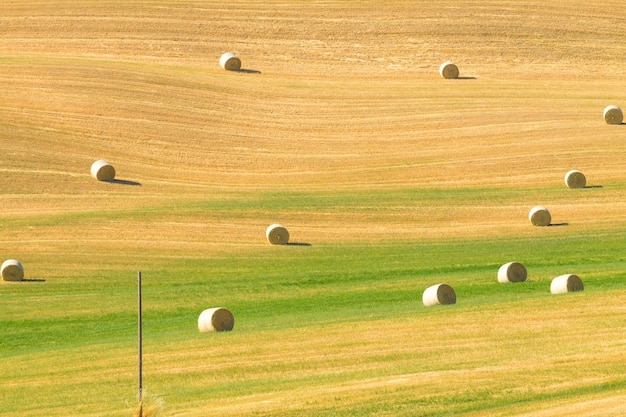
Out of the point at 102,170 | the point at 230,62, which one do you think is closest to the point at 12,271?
the point at 102,170

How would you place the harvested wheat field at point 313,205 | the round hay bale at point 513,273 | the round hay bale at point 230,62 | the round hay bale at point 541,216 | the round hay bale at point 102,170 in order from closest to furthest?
1. the harvested wheat field at point 313,205
2. the round hay bale at point 513,273
3. the round hay bale at point 541,216
4. the round hay bale at point 102,170
5. the round hay bale at point 230,62

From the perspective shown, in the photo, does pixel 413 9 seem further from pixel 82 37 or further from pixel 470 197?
pixel 470 197

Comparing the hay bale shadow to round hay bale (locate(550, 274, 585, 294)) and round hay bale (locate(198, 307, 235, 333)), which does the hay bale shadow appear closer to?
round hay bale (locate(198, 307, 235, 333))

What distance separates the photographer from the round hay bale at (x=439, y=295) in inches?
947

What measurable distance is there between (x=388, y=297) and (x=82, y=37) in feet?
85.7

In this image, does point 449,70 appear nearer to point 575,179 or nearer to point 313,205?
point 575,179

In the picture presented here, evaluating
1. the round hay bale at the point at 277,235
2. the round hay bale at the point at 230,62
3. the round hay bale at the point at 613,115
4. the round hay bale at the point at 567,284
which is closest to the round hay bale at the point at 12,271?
the round hay bale at the point at 277,235

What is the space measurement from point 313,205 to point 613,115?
11466 mm

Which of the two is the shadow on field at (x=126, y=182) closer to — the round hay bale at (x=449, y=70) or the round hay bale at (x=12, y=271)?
the round hay bale at (x=12, y=271)

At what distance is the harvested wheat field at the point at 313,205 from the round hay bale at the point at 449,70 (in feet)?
1.88

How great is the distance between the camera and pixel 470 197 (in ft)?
115

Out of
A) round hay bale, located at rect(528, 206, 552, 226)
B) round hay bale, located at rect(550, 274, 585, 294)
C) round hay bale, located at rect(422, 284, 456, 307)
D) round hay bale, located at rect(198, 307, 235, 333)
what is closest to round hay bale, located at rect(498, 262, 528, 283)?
round hay bale, located at rect(550, 274, 585, 294)

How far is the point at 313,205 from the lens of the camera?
1350 inches

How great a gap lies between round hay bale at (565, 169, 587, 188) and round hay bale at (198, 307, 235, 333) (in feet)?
50.4
